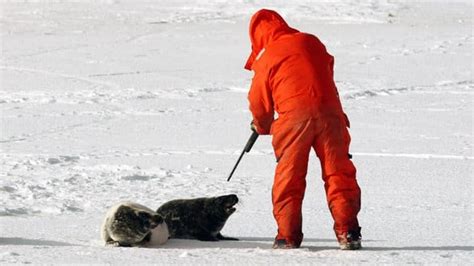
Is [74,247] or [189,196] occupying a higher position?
[74,247]

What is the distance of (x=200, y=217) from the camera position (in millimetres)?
5527

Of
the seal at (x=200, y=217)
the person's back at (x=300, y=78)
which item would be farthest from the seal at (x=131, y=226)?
the person's back at (x=300, y=78)

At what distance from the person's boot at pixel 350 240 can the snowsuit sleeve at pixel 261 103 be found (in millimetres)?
672

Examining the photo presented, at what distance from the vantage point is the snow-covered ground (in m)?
5.43

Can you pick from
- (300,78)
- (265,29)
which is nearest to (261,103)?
(300,78)

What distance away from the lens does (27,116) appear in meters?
10.8

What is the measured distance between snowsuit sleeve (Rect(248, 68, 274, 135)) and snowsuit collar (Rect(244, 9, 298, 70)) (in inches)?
6.3

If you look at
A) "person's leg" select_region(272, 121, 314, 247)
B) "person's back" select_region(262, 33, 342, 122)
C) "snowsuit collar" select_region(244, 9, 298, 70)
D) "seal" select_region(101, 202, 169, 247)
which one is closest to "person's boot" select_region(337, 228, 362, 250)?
"person's leg" select_region(272, 121, 314, 247)

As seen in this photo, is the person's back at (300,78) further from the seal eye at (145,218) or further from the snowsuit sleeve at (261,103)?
the seal eye at (145,218)

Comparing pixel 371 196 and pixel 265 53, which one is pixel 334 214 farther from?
pixel 371 196

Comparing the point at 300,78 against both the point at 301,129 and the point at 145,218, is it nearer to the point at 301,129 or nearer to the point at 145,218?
the point at 301,129

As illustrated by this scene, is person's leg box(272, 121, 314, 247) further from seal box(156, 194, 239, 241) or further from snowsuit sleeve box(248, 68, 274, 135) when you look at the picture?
seal box(156, 194, 239, 241)

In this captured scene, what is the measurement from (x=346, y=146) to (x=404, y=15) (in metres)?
18.5

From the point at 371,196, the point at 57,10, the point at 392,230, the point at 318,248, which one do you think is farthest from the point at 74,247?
the point at 57,10
